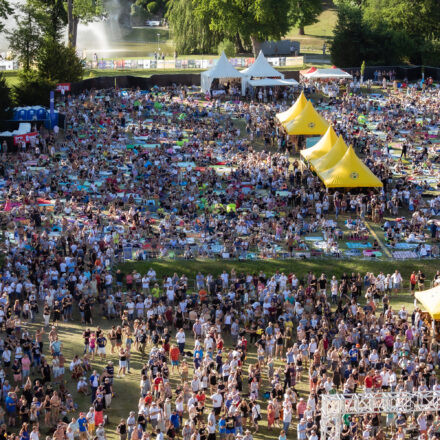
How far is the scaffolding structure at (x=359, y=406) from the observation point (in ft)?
65.7

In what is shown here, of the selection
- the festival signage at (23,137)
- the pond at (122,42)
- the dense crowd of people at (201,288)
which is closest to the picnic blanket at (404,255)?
the dense crowd of people at (201,288)

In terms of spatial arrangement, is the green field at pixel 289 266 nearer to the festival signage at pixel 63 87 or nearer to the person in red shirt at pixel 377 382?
the person in red shirt at pixel 377 382

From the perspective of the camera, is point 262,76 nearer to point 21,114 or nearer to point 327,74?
point 327,74

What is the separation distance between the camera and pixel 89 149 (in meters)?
46.1

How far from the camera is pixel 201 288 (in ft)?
103

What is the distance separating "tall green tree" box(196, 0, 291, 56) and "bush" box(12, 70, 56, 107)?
71.2 ft

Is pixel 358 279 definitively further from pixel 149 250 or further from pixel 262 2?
pixel 262 2

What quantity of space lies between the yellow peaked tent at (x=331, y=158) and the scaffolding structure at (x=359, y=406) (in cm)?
2028

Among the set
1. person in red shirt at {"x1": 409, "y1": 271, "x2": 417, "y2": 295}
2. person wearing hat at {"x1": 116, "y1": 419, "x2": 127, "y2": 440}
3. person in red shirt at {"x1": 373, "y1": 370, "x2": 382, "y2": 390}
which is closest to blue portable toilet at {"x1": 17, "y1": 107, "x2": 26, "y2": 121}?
person in red shirt at {"x1": 409, "y1": 271, "x2": 417, "y2": 295}

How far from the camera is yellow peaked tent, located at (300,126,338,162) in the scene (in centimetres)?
4231

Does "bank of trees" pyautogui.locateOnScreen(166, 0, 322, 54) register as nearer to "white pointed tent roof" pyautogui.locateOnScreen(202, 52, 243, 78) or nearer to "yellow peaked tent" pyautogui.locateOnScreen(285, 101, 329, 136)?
"white pointed tent roof" pyautogui.locateOnScreen(202, 52, 243, 78)

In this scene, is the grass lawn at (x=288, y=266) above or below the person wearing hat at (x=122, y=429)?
above

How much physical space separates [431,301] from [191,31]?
53.8 meters

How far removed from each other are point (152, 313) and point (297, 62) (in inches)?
1906
